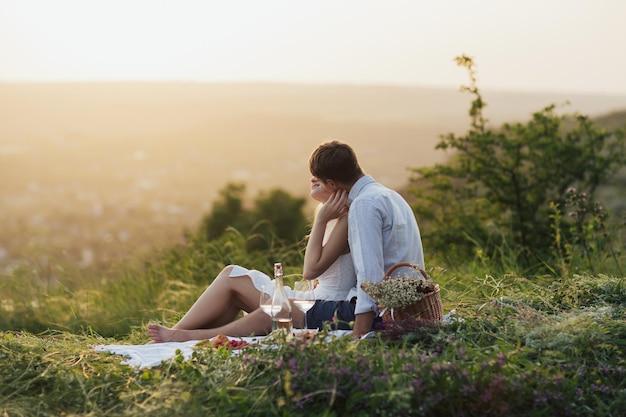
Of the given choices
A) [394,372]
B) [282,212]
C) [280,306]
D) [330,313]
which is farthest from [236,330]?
[282,212]

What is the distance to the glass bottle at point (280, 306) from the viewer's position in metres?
3.95

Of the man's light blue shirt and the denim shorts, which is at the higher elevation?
the man's light blue shirt

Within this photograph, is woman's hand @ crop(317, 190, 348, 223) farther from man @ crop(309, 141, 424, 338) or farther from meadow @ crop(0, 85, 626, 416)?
meadow @ crop(0, 85, 626, 416)

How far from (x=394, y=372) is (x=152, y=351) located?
59.2 inches

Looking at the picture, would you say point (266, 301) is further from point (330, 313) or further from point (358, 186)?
point (358, 186)

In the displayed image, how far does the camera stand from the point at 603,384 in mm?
3391

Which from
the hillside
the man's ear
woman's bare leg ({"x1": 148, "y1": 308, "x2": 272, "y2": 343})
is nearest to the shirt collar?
the man's ear

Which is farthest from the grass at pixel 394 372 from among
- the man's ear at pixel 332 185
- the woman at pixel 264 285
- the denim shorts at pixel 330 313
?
the man's ear at pixel 332 185

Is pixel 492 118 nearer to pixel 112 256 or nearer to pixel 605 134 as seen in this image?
pixel 605 134

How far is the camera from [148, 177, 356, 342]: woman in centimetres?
443

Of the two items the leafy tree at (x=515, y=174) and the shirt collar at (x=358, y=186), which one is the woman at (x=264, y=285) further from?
the leafy tree at (x=515, y=174)

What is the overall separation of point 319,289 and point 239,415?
1.62m

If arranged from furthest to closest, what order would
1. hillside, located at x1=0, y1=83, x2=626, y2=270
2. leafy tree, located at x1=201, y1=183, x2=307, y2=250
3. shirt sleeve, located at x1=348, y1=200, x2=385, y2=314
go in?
hillside, located at x1=0, y1=83, x2=626, y2=270 < leafy tree, located at x1=201, y1=183, x2=307, y2=250 < shirt sleeve, located at x1=348, y1=200, x2=385, y2=314

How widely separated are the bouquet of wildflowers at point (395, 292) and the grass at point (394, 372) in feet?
0.41
